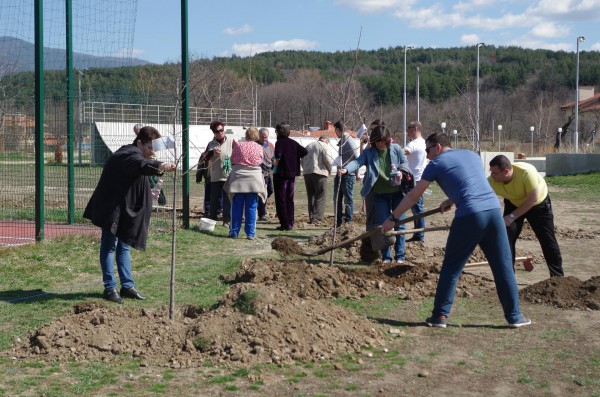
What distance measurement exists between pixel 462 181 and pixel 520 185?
1.82 meters

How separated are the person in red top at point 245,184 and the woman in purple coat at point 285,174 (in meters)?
1.25

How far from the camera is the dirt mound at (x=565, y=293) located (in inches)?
330

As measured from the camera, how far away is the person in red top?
13078 mm

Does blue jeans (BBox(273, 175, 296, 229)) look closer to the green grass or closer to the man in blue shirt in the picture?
the man in blue shirt

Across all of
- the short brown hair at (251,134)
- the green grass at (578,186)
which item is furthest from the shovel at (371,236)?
the green grass at (578,186)

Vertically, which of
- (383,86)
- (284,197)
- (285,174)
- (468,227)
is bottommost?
(284,197)

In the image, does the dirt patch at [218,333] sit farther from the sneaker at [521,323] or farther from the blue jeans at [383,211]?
the blue jeans at [383,211]

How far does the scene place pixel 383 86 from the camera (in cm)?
10362

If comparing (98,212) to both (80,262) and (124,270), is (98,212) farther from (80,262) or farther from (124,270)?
(80,262)

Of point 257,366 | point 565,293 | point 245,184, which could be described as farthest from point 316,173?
point 257,366

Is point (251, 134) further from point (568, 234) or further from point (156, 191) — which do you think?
point (568, 234)

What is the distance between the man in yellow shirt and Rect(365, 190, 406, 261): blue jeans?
69.7 inches

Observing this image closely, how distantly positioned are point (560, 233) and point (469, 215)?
795 centimetres

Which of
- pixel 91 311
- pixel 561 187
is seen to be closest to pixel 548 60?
pixel 561 187
